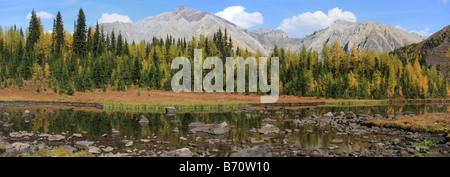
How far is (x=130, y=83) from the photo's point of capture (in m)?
111

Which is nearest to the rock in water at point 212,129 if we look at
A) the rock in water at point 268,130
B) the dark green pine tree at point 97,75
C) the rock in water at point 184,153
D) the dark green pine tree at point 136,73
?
the rock in water at point 268,130

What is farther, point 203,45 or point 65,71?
point 203,45

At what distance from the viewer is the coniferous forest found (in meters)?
106

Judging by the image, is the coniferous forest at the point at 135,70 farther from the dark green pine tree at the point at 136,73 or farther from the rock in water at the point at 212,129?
the rock in water at the point at 212,129

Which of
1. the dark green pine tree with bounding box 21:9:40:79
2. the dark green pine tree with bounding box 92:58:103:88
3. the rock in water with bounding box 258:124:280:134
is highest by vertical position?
the dark green pine tree with bounding box 21:9:40:79

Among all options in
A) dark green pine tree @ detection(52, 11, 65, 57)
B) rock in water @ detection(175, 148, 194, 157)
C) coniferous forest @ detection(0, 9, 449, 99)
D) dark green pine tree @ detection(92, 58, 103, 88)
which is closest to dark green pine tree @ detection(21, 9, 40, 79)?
coniferous forest @ detection(0, 9, 449, 99)

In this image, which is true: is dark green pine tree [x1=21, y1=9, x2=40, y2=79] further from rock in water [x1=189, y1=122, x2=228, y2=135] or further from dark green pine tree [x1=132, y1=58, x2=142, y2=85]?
rock in water [x1=189, y1=122, x2=228, y2=135]

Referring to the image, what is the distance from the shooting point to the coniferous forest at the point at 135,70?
106 m

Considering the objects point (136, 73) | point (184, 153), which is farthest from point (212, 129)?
point (136, 73)

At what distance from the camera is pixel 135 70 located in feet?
372

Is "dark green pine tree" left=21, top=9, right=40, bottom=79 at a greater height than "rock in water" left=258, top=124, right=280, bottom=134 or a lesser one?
greater

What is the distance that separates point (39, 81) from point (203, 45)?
74380 mm
